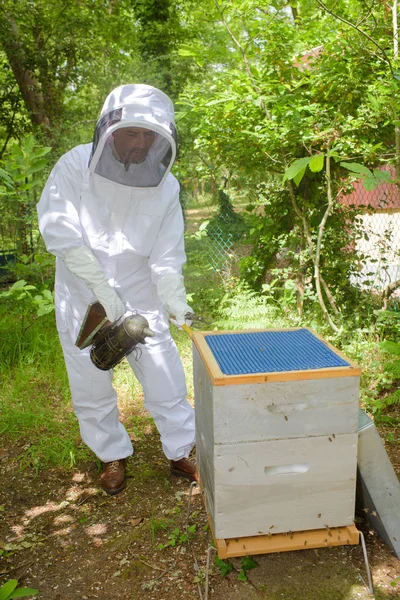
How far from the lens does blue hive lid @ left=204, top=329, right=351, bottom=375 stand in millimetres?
1761

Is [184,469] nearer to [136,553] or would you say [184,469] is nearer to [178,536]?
[178,536]

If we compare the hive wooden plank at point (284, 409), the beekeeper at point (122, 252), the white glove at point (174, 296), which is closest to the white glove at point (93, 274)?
the beekeeper at point (122, 252)

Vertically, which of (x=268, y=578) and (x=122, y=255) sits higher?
(x=122, y=255)

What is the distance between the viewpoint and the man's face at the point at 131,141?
2.36 m

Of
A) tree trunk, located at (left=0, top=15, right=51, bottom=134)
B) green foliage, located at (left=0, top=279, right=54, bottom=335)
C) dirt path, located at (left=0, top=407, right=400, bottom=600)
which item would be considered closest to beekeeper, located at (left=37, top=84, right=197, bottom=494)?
dirt path, located at (left=0, top=407, right=400, bottom=600)

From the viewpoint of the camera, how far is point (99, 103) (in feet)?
27.1

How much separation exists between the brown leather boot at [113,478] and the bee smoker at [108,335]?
2.21 feet

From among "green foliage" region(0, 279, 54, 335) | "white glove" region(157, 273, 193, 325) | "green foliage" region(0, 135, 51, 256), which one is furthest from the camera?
"green foliage" region(0, 279, 54, 335)

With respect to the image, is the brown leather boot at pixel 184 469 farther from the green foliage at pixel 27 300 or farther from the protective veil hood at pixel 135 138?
the protective veil hood at pixel 135 138

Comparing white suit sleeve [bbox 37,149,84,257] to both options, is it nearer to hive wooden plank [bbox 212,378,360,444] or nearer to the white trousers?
the white trousers

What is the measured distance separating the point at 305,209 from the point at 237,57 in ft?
4.78

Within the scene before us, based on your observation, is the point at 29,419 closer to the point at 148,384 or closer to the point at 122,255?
the point at 148,384

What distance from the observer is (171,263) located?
2582mm

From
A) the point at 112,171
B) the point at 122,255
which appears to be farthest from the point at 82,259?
the point at 112,171
